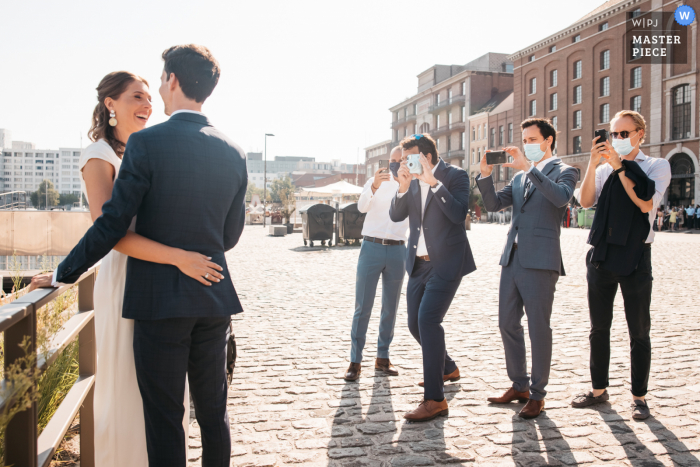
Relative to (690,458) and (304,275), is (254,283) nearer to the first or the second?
(304,275)

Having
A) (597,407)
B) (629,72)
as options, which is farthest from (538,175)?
(629,72)

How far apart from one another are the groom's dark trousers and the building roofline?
162ft

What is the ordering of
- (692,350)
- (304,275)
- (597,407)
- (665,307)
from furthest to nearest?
(304,275), (665,307), (692,350), (597,407)

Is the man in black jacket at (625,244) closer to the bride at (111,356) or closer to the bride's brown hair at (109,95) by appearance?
the bride at (111,356)

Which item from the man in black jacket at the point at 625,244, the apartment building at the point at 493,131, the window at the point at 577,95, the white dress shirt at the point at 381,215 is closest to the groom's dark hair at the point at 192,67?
the white dress shirt at the point at 381,215

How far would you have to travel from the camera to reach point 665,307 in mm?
7891

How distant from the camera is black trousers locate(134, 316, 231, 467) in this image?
213 cm

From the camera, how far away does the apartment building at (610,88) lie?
3866 centimetres

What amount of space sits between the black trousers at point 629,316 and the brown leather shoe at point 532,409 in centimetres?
55

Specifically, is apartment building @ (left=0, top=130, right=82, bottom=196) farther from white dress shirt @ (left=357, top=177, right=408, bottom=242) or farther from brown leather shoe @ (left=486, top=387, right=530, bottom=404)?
brown leather shoe @ (left=486, top=387, right=530, bottom=404)

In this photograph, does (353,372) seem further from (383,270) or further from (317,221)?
(317,221)

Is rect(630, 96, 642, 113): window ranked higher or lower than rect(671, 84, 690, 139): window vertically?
higher

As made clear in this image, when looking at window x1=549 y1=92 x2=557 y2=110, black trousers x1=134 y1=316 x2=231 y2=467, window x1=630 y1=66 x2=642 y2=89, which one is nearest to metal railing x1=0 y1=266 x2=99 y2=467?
black trousers x1=134 y1=316 x2=231 y2=467

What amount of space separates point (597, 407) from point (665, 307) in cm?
478
